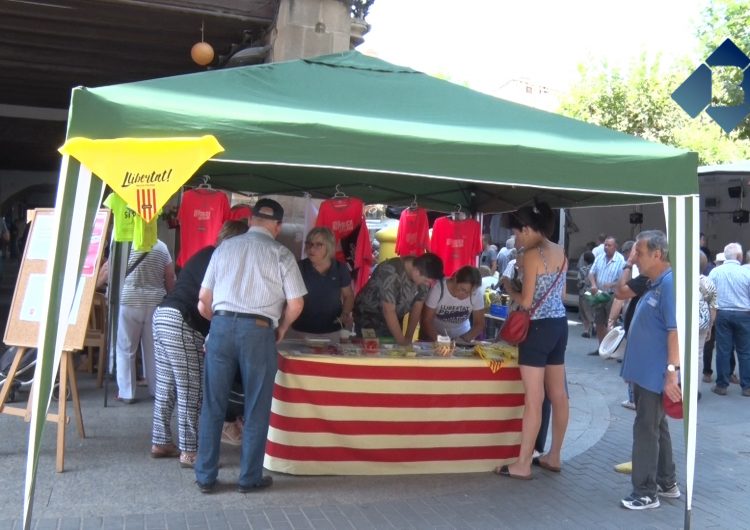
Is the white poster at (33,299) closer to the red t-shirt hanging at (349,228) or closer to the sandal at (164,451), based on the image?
the sandal at (164,451)

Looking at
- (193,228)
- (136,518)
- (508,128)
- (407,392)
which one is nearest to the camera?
(136,518)

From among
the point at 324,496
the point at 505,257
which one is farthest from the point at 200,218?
the point at 505,257

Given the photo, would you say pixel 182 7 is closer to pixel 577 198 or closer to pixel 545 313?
pixel 577 198

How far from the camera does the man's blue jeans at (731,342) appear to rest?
842cm

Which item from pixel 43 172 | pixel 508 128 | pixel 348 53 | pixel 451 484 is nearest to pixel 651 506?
pixel 451 484

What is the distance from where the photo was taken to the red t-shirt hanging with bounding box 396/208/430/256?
6.87m

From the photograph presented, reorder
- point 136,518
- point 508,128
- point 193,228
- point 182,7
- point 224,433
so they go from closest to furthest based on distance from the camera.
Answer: point 136,518
point 508,128
point 224,433
point 193,228
point 182,7

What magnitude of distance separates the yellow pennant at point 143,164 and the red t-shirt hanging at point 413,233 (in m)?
3.65

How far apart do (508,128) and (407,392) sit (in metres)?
1.81

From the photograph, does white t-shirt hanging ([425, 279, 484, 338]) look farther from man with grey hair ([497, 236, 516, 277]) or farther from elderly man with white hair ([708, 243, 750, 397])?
man with grey hair ([497, 236, 516, 277])

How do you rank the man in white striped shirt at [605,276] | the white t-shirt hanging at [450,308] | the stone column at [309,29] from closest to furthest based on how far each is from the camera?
the white t-shirt hanging at [450,308] → the stone column at [309,29] → the man in white striped shirt at [605,276]

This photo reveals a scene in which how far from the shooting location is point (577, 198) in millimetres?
6062

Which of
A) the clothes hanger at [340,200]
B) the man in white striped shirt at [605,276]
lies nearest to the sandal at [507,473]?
the clothes hanger at [340,200]

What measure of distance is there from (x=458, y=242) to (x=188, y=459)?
3.31 meters
